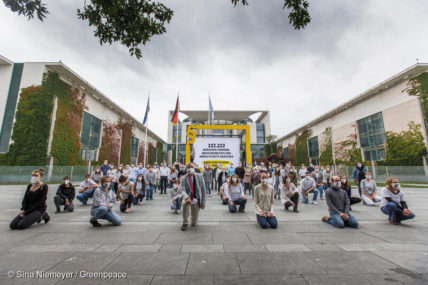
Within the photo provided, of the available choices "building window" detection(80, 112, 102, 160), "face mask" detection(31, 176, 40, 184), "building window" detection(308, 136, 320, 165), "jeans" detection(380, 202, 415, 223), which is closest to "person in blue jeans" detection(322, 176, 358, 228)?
"jeans" detection(380, 202, 415, 223)

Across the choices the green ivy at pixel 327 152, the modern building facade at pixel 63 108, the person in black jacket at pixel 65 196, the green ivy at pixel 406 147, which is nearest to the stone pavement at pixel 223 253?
the person in black jacket at pixel 65 196

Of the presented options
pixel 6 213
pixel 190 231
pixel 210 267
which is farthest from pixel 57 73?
pixel 210 267

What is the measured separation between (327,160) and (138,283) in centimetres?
3870

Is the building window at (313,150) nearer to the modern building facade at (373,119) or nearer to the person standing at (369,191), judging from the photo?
the modern building facade at (373,119)

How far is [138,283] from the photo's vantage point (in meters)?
2.41

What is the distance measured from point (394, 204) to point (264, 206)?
3613 millimetres

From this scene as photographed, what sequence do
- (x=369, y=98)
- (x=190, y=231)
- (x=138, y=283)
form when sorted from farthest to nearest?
(x=369, y=98), (x=190, y=231), (x=138, y=283)

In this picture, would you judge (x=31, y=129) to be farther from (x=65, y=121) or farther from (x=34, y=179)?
(x=34, y=179)

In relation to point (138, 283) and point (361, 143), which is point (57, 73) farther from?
point (361, 143)

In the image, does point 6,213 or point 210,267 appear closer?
point 210,267

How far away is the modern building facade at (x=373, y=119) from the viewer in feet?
73.0

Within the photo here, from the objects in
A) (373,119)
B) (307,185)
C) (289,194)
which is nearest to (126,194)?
(289,194)

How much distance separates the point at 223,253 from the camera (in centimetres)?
335

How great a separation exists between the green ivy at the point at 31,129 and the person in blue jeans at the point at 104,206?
18862 millimetres
